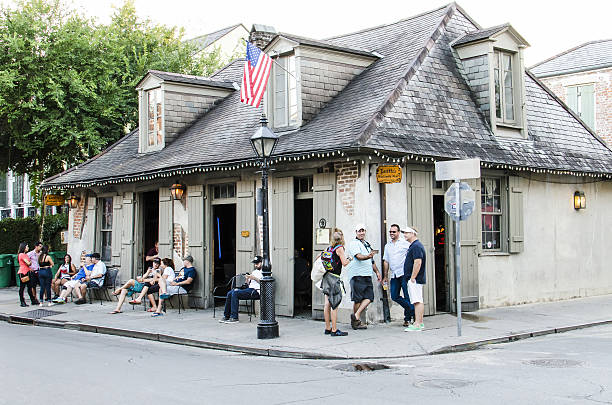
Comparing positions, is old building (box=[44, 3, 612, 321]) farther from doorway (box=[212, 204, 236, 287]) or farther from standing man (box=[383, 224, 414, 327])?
standing man (box=[383, 224, 414, 327])

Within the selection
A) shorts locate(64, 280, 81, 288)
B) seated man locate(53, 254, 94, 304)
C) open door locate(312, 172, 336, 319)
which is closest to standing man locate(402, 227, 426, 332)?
open door locate(312, 172, 336, 319)

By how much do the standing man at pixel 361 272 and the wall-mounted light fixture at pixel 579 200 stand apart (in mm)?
7288

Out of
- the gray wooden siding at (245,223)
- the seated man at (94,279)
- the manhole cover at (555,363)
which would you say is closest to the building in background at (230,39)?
the seated man at (94,279)

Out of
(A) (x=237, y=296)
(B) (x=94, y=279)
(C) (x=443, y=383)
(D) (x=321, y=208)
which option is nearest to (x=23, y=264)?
(B) (x=94, y=279)

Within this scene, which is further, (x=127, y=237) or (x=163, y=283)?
(x=127, y=237)

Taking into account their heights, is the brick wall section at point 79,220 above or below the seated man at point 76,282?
above

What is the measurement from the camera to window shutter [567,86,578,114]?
2745 centimetres

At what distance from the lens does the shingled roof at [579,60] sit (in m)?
27.3

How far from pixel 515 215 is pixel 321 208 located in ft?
15.4

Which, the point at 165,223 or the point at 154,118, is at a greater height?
the point at 154,118

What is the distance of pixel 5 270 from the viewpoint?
2578 centimetres

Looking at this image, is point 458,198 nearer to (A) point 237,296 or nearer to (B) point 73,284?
(A) point 237,296

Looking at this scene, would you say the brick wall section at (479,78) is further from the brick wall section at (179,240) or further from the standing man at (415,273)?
the brick wall section at (179,240)

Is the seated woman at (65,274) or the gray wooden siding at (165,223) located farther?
the seated woman at (65,274)
